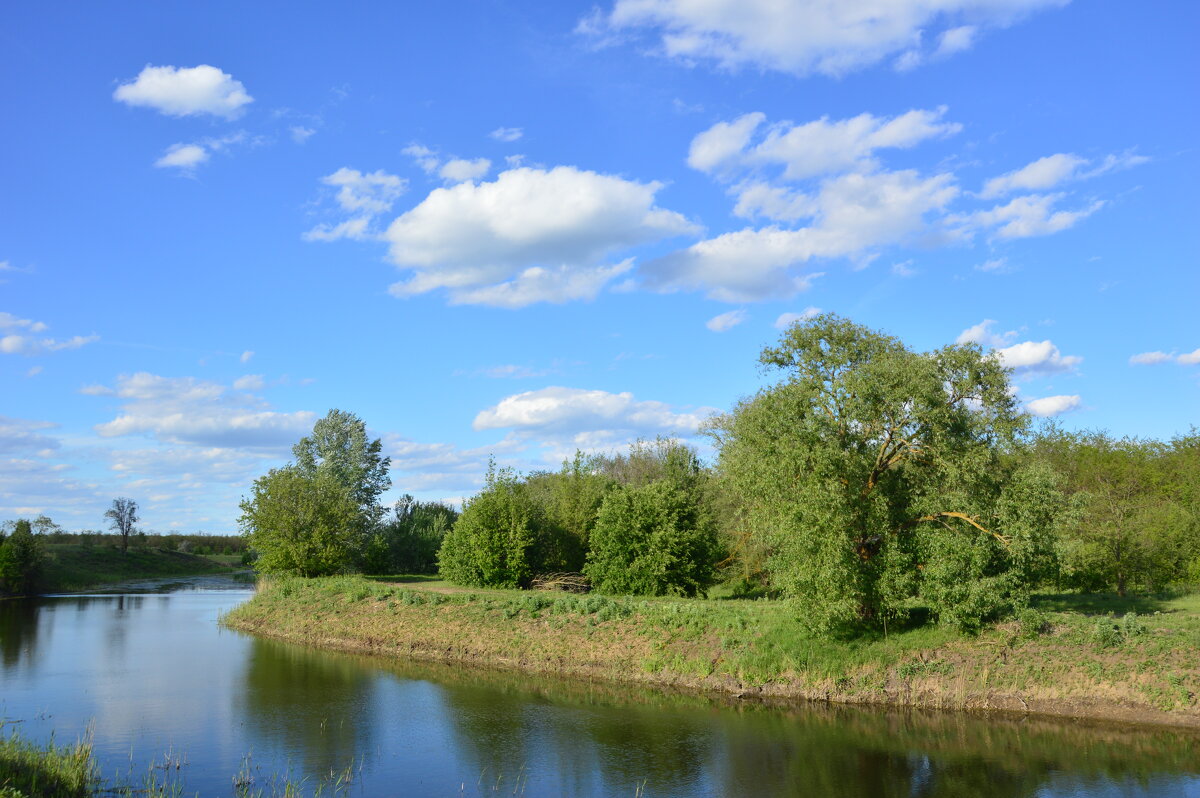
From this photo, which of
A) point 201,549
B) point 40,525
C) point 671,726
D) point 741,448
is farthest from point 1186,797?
point 201,549

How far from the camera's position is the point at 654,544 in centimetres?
4044

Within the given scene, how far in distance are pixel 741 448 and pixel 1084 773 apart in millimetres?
14015

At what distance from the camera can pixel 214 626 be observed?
4666 centimetres

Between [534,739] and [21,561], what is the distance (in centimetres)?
6109

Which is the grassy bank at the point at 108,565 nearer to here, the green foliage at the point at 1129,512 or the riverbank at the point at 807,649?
the riverbank at the point at 807,649

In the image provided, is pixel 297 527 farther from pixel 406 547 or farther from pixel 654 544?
pixel 654 544

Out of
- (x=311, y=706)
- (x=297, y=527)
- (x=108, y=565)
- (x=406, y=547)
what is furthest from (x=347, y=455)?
(x=311, y=706)

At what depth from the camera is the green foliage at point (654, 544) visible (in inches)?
1592

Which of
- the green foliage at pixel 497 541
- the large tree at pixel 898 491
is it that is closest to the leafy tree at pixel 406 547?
the green foliage at pixel 497 541

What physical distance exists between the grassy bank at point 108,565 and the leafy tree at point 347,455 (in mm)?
24266

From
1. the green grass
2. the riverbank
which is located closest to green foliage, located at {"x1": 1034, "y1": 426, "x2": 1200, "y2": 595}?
the riverbank

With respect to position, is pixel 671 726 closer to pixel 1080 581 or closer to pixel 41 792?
pixel 41 792

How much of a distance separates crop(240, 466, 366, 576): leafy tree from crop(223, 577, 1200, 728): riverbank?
10101 millimetres

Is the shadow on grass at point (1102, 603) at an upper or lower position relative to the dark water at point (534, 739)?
upper
